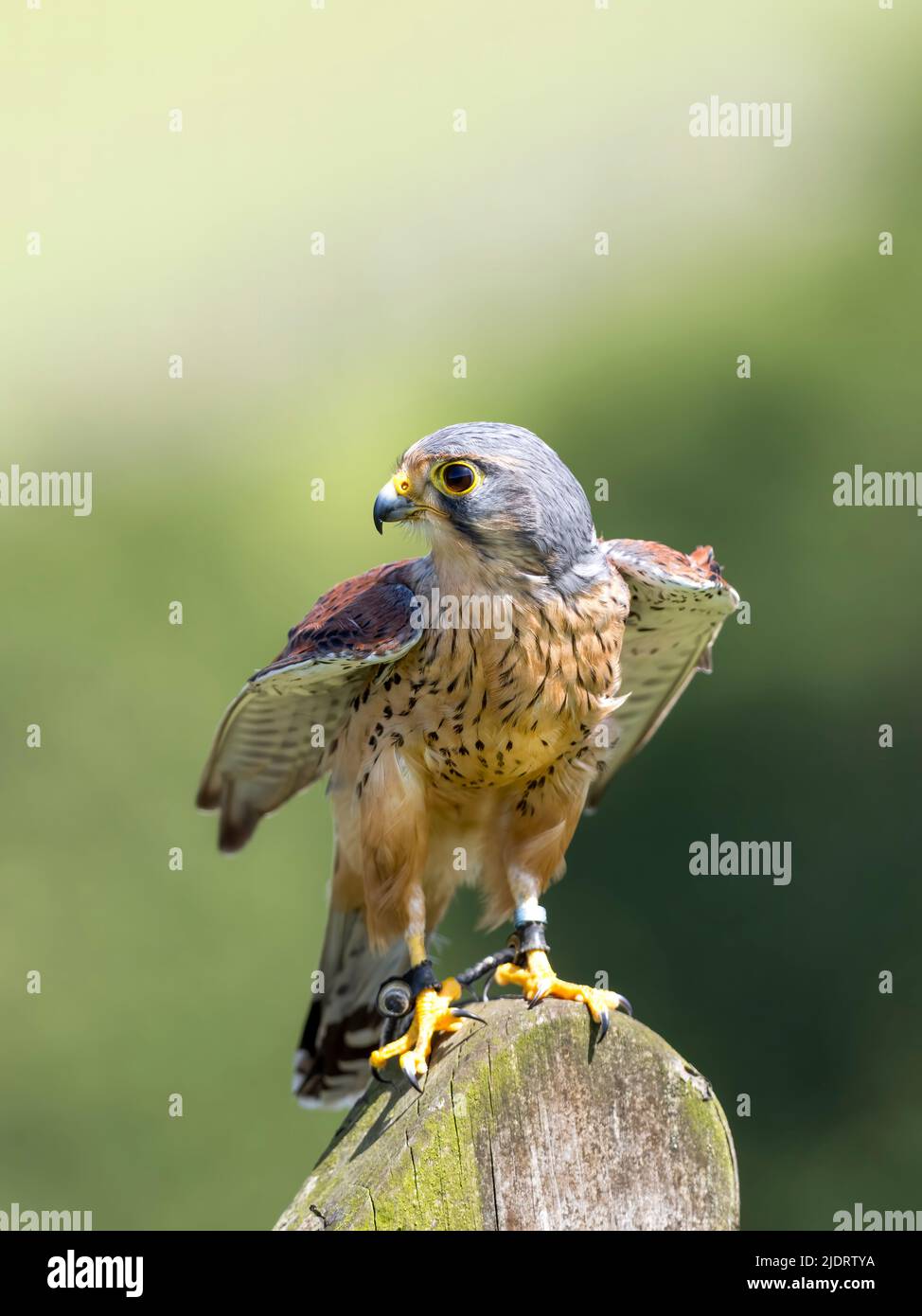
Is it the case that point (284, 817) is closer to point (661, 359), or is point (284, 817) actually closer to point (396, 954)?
point (661, 359)

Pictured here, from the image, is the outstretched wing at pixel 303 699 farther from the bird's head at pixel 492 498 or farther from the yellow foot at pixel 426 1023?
the yellow foot at pixel 426 1023

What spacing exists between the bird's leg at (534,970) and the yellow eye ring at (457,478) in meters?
1.19

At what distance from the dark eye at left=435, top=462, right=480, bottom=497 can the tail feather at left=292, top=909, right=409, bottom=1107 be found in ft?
5.15

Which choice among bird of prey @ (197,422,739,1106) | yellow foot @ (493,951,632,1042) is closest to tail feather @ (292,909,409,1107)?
bird of prey @ (197,422,739,1106)

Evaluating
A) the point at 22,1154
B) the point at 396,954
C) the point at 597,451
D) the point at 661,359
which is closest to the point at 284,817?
the point at 22,1154

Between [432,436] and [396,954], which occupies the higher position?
[432,436]

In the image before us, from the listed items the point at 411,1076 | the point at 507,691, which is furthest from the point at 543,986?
the point at 507,691

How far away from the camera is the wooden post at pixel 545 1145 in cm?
281

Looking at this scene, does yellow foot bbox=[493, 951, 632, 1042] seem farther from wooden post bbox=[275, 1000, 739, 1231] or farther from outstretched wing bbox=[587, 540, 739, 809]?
outstretched wing bbox=[587, 540, 739, 809]

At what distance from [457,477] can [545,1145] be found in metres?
1.76

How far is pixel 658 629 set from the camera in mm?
4703

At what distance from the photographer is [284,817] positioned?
12016mm

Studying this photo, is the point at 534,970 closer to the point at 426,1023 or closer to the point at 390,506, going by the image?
the point at 426,1023
